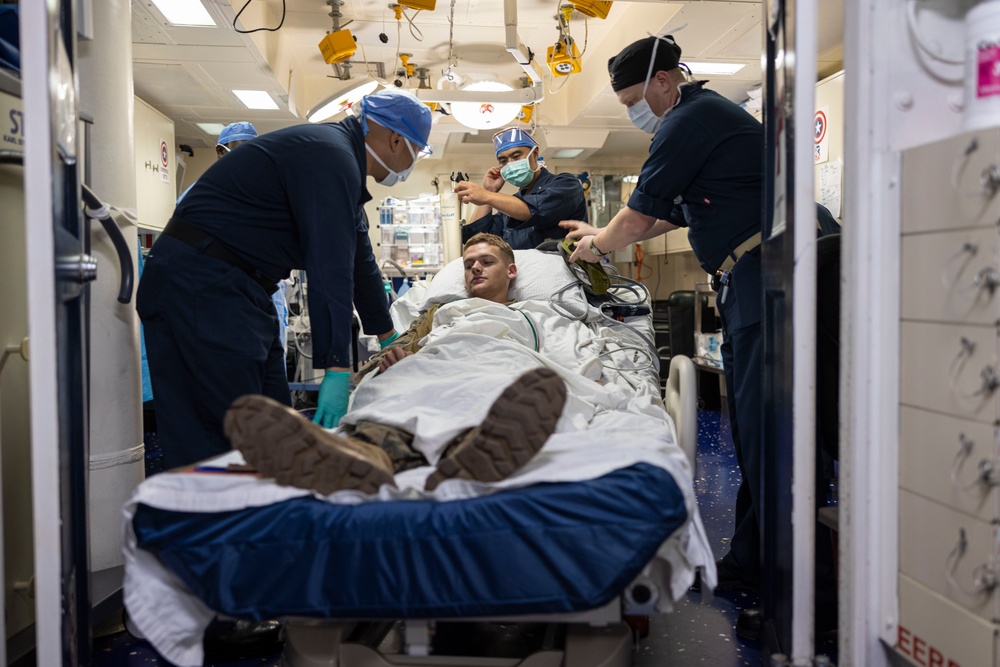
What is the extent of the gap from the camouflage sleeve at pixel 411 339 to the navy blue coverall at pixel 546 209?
1.17 metres

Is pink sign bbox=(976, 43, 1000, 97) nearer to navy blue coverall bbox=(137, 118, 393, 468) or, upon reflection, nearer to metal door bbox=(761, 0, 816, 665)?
metal door bbox=(761, 0, 816, 665)

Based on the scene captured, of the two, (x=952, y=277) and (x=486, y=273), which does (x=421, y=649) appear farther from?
(x=486, y=273)

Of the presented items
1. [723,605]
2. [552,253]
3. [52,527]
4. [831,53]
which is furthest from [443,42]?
[52,527]

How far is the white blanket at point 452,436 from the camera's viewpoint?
4.17 feet

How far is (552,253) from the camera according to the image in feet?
11.3

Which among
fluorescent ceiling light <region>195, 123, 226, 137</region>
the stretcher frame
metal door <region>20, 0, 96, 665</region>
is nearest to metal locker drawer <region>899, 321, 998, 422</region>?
the stretcher frame

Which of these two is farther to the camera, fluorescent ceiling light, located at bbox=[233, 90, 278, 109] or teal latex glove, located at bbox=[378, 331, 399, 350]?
fluorescent ceiling light, located at bbox=[233, 90, 278, 109]

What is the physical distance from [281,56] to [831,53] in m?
4.09

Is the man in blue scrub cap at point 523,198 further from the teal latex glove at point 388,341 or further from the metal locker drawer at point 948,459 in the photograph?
the metal locker drawer at point 948,459

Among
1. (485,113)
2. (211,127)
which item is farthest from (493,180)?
(211,127)

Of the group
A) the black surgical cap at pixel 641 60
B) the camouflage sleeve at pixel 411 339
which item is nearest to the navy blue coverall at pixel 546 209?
the camouflage sleeve at pixel 411 339

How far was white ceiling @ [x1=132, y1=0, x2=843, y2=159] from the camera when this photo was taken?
450 cm

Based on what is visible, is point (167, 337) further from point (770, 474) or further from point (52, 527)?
point (770, 474)

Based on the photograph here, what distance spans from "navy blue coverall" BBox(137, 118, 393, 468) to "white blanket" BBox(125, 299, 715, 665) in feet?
1.01
